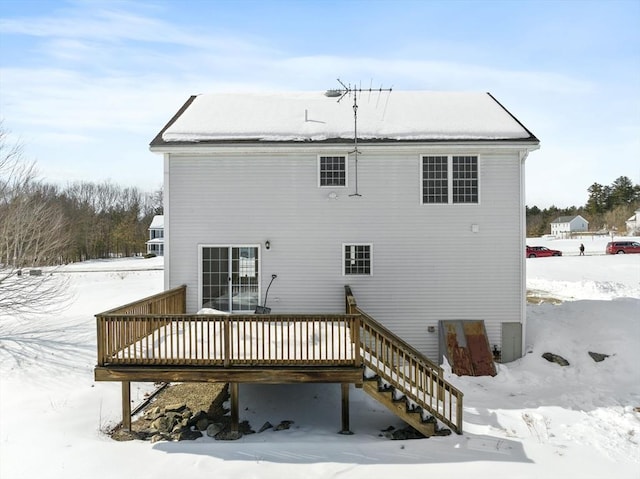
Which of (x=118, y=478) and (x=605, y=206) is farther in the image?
(x=605, y=206)

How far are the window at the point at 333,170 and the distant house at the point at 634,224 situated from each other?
217 feet

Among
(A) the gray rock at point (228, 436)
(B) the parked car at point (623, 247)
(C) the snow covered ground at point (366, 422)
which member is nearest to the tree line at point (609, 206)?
(B) the parked car at point (623, 247)

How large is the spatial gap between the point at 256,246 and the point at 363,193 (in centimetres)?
324

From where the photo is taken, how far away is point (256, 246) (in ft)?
37.1

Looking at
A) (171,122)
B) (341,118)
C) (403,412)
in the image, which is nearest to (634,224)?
(341,118)

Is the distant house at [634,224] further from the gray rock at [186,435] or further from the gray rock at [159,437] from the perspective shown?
the gray rock at [159,437]

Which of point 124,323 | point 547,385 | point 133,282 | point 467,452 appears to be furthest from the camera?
point 133,282

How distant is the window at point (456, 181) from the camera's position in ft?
37.1

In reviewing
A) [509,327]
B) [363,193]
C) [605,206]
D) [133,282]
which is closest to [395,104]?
[363,193]

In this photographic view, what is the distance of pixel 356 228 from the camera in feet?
37.1

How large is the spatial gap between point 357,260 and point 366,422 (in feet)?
13.7

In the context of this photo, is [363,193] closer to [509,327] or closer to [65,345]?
[509,327]

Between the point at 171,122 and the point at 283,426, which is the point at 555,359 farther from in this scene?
the point at 171,122

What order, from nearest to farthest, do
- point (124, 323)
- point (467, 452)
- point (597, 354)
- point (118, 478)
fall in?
1. point (118, 478)
2. point (467, 452)
3. point (124, 323)
4. point (597, 354)
